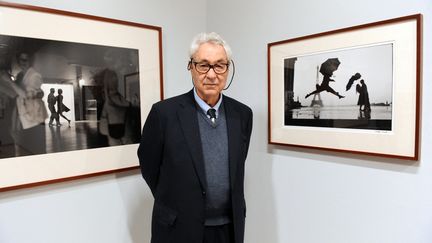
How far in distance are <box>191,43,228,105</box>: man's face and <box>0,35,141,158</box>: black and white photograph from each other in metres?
0.48

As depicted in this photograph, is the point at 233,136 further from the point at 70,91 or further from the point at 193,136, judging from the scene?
the point at 70,91

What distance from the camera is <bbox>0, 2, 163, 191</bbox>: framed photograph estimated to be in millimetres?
1219

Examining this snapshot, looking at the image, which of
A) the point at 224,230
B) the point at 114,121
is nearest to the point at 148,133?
the point at 114,121

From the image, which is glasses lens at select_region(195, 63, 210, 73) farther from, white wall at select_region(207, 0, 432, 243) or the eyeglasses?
white wall at select_region(207, 0, 432, 243)

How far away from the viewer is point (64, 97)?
1.36 metres

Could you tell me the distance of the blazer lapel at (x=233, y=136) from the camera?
1.27m

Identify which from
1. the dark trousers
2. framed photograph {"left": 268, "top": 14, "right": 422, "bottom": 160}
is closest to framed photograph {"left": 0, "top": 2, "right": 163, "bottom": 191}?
the dark trousers

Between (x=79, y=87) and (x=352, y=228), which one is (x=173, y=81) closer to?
(x=79, y=87)

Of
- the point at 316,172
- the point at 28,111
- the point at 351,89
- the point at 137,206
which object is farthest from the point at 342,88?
the point at 28,111

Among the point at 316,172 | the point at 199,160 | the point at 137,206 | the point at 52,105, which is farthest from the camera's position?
the point at 137,206

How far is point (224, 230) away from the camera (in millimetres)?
1279

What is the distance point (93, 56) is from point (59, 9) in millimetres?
241

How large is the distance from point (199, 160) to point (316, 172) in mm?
604

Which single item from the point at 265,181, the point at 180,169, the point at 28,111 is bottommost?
the point at 265,181
